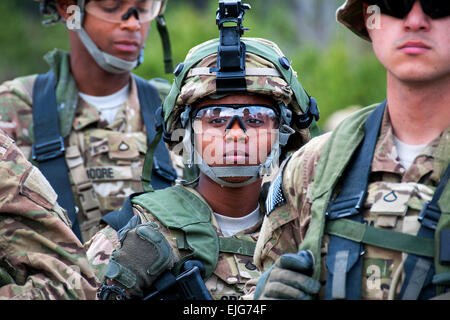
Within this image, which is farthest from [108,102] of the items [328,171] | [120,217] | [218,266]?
[328,171]

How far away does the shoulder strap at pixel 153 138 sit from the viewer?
6.69 metres

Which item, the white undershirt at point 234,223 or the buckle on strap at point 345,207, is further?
the white undershirt at point 234,223

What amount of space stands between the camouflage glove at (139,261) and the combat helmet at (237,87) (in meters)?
0.86

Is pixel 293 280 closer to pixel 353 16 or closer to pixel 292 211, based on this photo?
pixel 292 211

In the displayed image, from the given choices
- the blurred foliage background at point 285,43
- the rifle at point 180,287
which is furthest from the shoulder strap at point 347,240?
the blurred foliage background at point 285,43

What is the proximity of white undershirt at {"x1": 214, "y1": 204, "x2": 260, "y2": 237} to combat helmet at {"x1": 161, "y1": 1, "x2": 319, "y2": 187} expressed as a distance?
0.71 feet

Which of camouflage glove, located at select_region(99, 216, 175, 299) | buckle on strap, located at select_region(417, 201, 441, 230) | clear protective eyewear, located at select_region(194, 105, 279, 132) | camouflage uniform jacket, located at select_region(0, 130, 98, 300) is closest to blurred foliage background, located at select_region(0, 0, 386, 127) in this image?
A: clear protective eyewear, located at select_region(194, 105, 279, 132)

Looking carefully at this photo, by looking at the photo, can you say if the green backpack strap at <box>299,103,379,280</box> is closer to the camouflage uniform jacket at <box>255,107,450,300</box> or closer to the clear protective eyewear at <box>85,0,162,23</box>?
the camouflage uniform jacket at <box>255,107,450,300</box>

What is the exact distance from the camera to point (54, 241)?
4164 mm

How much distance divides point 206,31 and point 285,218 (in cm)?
2467

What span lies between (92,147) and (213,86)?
185 cm

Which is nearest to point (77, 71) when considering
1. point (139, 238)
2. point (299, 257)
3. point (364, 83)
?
point (139, 238)

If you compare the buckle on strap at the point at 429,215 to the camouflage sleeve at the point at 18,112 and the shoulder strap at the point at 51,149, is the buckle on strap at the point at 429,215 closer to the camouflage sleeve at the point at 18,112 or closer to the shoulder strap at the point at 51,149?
the shoulder strap at the point at 51,149

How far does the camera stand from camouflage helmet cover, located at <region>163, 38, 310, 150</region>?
536cm
